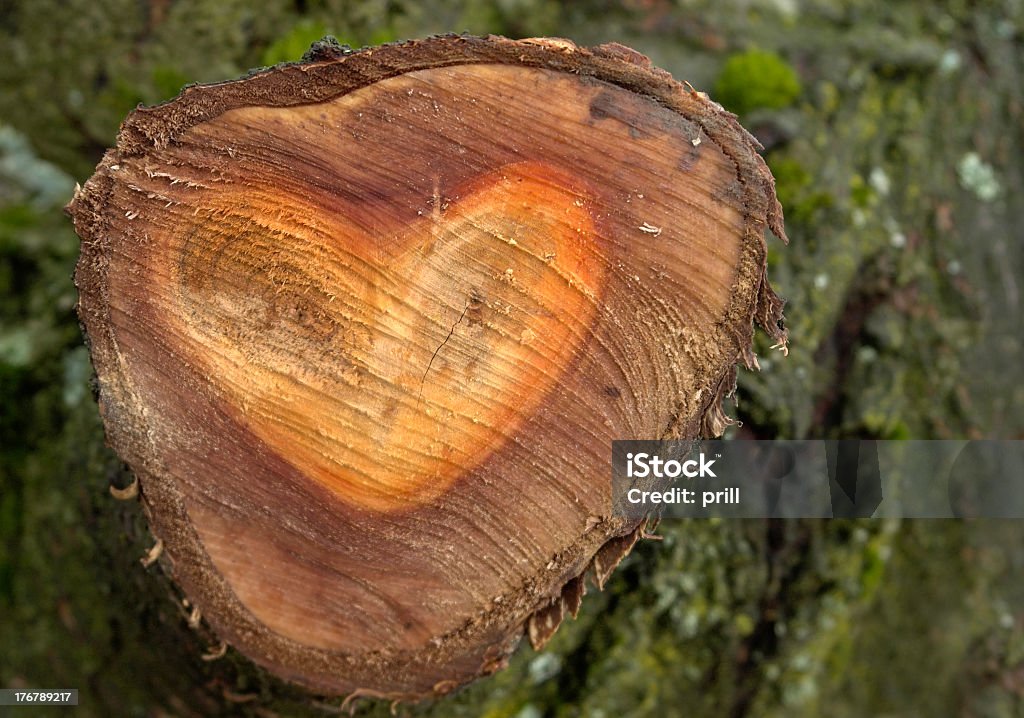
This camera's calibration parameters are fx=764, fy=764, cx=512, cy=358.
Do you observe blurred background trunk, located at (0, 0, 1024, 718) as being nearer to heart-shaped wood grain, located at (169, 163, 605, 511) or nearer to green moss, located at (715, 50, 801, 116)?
green moss, located at (715, 50, 801, 116)

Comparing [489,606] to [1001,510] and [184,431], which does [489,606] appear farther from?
[1001,510]

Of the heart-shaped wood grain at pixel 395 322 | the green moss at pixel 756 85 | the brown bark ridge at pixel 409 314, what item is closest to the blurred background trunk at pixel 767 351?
the green moss at pixel 756 85

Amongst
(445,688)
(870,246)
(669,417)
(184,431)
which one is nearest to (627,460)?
(669,417)

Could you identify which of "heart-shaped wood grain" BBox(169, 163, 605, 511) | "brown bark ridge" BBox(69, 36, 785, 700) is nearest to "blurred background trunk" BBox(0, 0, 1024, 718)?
"brown bark ridge" BBox(69, 36, 785, 700)

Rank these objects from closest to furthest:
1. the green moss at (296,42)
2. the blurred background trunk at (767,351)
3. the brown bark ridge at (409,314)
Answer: the brown bark ridge at (409,314)
the blurred background trunk at (767,351)
the green moss at (296,42)

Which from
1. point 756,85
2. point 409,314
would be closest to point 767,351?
point 756,85

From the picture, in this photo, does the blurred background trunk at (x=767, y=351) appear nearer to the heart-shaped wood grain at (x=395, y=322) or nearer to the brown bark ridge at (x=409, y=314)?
the brown bark ridge at (x=409, y=314)
